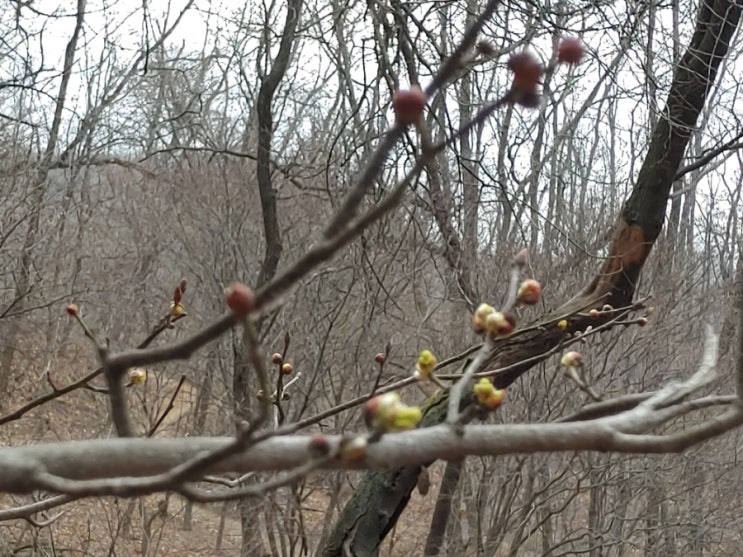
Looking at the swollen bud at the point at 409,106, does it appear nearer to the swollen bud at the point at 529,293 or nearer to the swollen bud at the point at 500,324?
the swollen bud at the point at 500,324

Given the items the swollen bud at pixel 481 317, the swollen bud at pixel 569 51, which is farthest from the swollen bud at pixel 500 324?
the swollen bud at pixel 569 51

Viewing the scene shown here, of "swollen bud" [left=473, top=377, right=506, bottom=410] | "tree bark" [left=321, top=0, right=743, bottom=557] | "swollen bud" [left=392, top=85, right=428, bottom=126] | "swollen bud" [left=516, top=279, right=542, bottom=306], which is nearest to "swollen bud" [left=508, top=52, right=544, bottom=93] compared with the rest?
A: "swollen bud" [left=392, top=85, right=428, bottom=126]

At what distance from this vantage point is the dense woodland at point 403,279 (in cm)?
339

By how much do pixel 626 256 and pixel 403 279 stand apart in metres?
2.41

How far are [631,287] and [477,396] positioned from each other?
3035 millimetres

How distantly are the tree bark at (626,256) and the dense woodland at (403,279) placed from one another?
0.05ft

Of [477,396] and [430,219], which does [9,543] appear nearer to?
[430,219]

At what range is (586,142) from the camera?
30.1 ft

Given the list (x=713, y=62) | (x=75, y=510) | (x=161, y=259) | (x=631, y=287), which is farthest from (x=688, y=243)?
(x=75, y=510)

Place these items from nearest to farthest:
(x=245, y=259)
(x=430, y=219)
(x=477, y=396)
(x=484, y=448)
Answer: (x=484, y=448) < (x=477, y=396) < (x=430, y=219) < (x=245, y=259)

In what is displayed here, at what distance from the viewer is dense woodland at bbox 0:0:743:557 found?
339 centimetres

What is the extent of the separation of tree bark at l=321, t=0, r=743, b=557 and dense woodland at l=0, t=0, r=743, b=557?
0.01 metres

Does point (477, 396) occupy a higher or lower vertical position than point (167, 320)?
lower

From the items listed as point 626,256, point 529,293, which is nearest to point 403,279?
point 626,256
